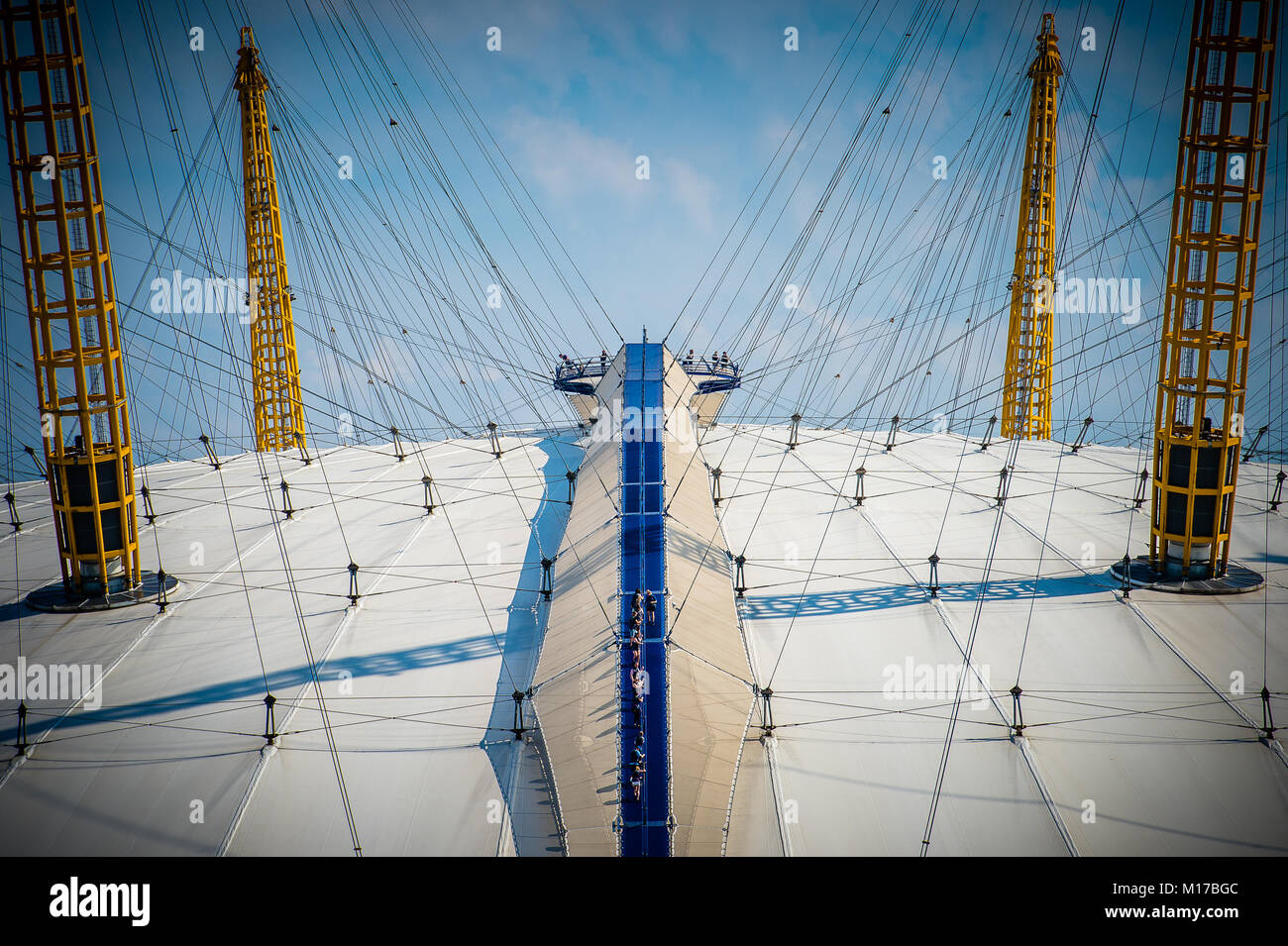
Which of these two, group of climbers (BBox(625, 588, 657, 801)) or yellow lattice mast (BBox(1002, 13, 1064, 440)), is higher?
yellow lattice mast (BBox(1002, 13, 1064, 440))

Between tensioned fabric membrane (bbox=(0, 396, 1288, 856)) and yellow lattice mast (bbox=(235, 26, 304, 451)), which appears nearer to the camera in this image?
tensioned fabric membrane (bbox=(0, 396, 1288, 856))

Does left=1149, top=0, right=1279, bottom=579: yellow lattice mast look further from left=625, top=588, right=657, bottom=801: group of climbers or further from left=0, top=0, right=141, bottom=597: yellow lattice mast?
left=0, top=0, right=141, bottom=597: yellow lattice mast

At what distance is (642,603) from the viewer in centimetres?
1686

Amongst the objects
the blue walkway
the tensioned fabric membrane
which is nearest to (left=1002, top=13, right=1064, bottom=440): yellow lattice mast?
the tensioned fabric membrane

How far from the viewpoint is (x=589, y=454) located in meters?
27.9

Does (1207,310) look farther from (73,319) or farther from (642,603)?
(73,319)

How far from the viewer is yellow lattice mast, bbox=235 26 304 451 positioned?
36.9 meters

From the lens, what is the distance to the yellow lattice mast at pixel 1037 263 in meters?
38.1

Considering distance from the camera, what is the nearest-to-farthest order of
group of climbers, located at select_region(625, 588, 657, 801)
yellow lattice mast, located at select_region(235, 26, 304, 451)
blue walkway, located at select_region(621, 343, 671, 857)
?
blue walkway, located at select_region(621, 343, 671, 857) → group of climbers, located at select_region(625, 588, 657, 801) → yellow lattice mast, located at select_region(235, 26, 304, 451)

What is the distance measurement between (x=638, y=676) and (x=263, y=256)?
32211mm

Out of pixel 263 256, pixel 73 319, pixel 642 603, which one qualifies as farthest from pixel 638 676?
pixel 263 256

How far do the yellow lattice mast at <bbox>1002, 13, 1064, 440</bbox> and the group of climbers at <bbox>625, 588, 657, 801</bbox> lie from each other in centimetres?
2752

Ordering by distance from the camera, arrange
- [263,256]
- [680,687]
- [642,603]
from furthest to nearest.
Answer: [263,256]
[642,603]
[680,687]
